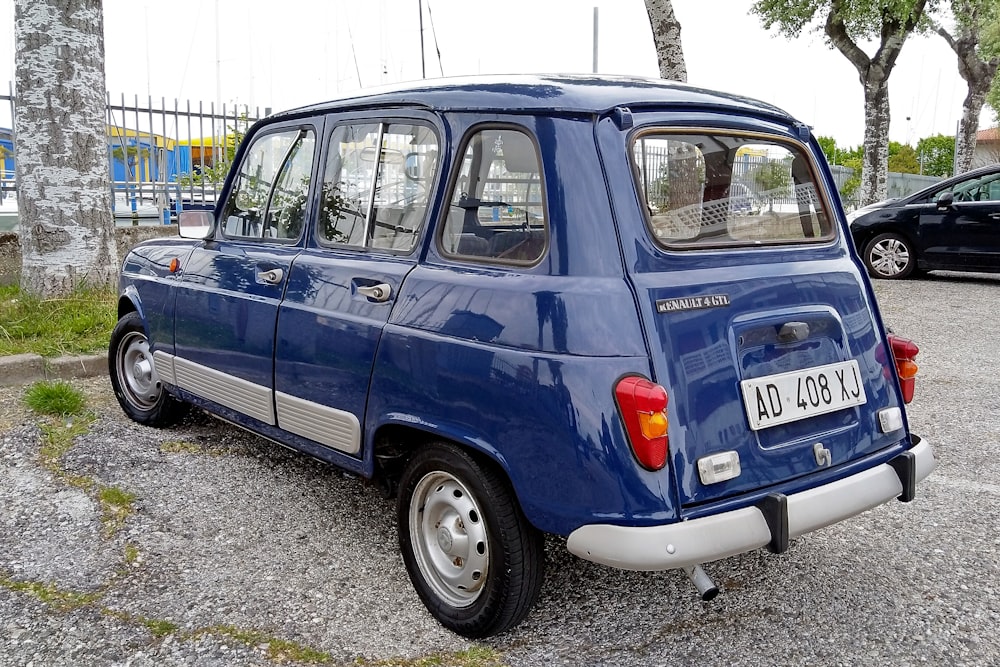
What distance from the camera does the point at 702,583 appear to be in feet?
9.13

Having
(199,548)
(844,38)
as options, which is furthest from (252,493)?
(844,38)

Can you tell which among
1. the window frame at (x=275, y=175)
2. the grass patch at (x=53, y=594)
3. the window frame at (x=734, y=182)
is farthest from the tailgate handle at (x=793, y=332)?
the grass patch at (x=53, y=594)

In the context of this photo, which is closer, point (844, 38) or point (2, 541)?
point (2, 541)

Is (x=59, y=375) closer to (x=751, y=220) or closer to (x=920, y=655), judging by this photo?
(x=751, y=220)

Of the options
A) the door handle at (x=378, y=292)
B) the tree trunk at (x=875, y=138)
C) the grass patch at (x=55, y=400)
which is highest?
the tree trunk at (x=875, y=138)

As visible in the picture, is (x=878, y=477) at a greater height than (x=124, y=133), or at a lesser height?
lesser

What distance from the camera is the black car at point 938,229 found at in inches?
447

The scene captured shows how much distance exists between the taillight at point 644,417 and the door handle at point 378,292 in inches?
42.2

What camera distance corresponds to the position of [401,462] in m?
3.53

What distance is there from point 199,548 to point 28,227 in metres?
4.66

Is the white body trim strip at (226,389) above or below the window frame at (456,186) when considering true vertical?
below

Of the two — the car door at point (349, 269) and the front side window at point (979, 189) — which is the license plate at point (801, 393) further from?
the front side window at point (979, 189)

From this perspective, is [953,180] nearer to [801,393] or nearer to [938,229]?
[938,229]

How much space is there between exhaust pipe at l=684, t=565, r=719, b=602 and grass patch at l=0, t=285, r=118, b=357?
17.3ft
